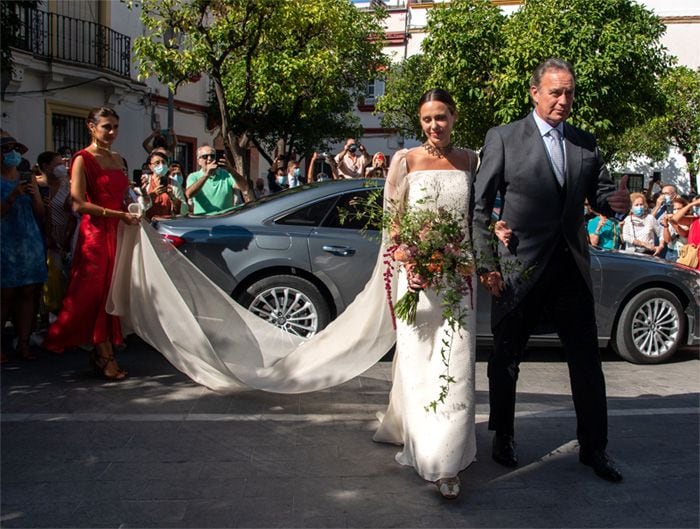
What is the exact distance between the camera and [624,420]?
17.9 feet

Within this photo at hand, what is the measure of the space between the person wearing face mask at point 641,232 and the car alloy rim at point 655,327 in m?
3.79

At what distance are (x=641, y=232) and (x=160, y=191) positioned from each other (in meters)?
6.86

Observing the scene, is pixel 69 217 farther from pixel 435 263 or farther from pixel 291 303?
pixel 435 263

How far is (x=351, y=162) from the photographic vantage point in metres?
11.9

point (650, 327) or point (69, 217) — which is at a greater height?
point (69, 217)

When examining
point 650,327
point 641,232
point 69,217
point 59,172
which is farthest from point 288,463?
point 641,232

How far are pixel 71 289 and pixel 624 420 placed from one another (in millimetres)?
4285

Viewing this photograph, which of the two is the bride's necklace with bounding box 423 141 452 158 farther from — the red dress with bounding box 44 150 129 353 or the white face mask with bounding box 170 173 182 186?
the white face mask with bounding box 170 173 182 186

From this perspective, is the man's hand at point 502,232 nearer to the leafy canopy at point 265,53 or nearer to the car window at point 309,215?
the car window at point 309,215

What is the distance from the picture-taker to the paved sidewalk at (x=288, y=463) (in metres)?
3.73

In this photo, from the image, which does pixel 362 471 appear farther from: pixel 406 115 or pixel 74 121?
pixel 406 115

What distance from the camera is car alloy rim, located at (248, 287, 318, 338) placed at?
7352 millimetres

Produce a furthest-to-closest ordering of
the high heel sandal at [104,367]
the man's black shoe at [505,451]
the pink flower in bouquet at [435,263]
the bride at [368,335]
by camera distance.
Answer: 1. the high heel sandal at [104,367]
2. the man's black shoe at [505,451]
3. the bride at [368,335]
4. the pink flower in bouquet at [435,263]

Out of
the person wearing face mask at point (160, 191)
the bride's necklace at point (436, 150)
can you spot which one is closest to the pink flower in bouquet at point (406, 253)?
the bride's necklace at point (436, 150)
